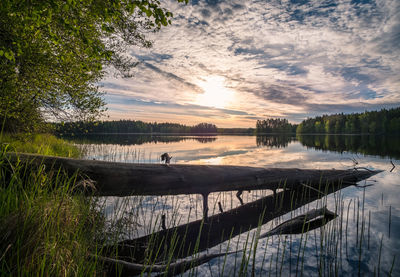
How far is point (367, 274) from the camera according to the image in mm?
3102

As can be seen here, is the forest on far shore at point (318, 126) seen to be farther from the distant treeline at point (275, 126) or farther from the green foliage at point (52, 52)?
the green foliage at point (52, 52)

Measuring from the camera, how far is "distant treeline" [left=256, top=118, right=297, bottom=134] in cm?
13312

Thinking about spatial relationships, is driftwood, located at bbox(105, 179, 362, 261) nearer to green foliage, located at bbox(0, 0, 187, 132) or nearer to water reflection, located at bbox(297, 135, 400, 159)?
green foliage, located at bbox(0, 0, 187, 132)

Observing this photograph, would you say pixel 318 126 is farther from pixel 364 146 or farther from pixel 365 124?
pixel 364 146

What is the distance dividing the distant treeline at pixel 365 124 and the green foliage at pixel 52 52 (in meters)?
104

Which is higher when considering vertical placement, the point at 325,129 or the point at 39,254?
the point at 325,129

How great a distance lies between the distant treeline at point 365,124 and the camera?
79.1 m

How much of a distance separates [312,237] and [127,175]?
14.9 ft

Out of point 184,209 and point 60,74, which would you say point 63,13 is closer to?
point 60,74

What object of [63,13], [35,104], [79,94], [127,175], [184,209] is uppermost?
[63,13]

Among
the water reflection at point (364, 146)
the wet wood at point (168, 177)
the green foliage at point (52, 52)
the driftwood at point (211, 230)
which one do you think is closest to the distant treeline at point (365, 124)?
the water reflection at point (364, 146)

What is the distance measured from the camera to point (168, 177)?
18.4ft

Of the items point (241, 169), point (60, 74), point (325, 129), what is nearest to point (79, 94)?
point (60, 74)


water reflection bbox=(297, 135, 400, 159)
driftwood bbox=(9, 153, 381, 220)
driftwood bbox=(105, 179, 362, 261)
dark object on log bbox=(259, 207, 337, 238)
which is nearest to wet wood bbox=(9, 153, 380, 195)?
driftwood bbox=(9, 153, 381, 220)
